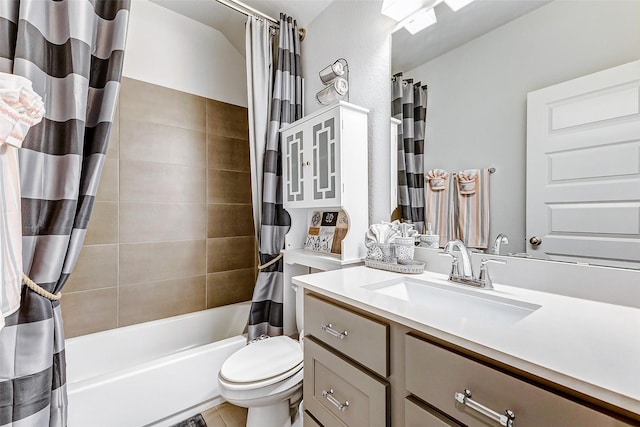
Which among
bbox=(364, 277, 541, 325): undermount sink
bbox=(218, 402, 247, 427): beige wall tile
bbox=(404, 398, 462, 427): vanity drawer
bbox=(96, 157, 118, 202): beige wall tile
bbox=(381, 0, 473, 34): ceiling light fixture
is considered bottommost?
bbox=(218, 402, 247, 427): beige wall tile

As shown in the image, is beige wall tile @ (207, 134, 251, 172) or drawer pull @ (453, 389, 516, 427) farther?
beige wall tile @ (207, 134, 251, 172)

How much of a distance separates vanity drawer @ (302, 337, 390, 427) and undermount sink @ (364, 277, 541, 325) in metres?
0.26

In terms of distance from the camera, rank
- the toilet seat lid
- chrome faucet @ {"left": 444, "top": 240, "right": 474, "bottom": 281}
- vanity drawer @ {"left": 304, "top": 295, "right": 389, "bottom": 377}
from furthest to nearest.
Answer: the toilet seat lid < chrome faucet @ {"left": 444, "top": 240, "right": 474, "bottom": 281} < vanity drawer @ {"left": 304, "top": 295, "right": 389, "bottom": 377}

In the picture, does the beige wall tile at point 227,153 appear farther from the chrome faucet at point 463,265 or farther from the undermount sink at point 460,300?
the chrome faucet at point 463,265

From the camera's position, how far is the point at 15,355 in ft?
3.41

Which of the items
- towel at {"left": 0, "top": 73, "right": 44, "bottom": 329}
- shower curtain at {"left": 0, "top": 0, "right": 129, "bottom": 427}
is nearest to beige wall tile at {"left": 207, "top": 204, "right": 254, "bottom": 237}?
shower curtain at {"left": 0, "top": 0, "right": 129, "bottom": 427}

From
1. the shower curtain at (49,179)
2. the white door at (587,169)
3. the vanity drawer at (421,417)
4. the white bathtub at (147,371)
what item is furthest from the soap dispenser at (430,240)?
the shower curtain at (49,179)

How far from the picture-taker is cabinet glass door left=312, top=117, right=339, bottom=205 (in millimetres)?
1381

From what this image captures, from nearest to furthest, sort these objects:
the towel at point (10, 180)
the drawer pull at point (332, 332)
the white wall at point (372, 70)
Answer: the towel at point (10, 180) < the drawer pull at point (332, 332) < the white wall at point (372, 70)

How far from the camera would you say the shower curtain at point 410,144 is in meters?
1.33

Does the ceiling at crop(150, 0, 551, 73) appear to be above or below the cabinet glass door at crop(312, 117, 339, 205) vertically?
above

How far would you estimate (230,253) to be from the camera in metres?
2.35

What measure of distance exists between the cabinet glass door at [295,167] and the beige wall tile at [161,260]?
0.98 m

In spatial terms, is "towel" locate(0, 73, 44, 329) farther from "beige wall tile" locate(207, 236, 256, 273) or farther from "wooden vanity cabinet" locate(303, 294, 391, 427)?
"beige wall tile" locate(207, 236, 256, 273)
